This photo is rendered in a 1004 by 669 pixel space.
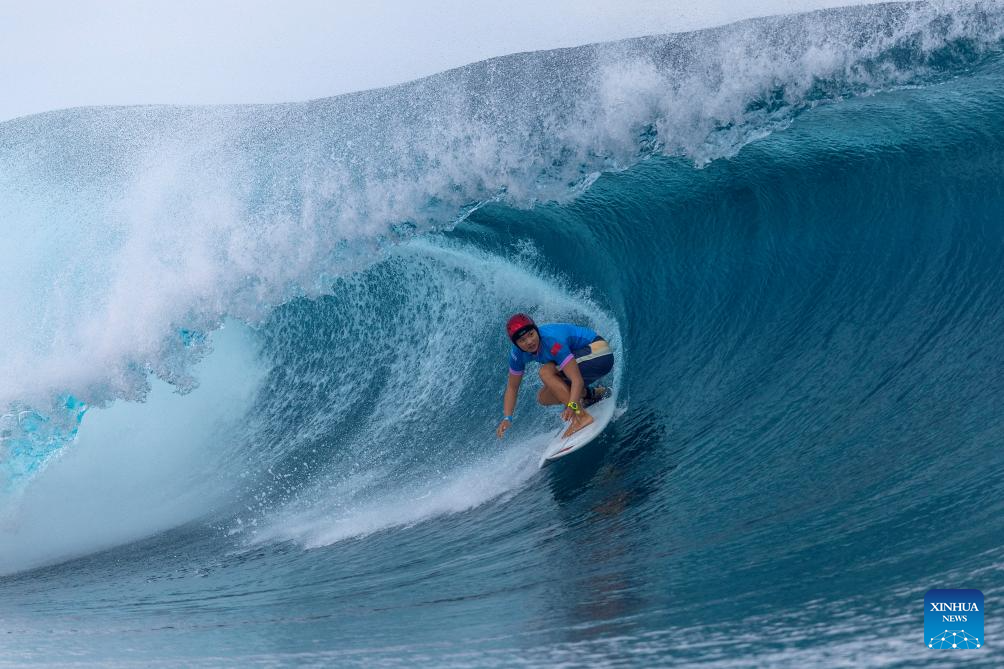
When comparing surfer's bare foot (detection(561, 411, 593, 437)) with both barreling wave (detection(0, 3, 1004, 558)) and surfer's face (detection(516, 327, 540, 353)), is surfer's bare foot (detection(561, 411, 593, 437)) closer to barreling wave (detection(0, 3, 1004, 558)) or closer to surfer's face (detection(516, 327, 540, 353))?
surfer's face (detection(516, 327, 540, 353))

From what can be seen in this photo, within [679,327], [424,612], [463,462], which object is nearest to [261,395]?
[463,462]

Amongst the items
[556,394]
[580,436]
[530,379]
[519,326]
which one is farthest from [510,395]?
[530,379]

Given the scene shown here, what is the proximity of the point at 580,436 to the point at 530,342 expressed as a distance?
2.84 feet

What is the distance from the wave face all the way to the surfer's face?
0.86 meters

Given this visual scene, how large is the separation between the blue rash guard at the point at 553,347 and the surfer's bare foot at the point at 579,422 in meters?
0.44

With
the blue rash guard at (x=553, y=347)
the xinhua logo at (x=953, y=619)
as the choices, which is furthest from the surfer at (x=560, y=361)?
the xinhua logo at (x=953, y=619)

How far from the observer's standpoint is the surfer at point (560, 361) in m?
5.30

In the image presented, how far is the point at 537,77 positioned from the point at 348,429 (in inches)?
171

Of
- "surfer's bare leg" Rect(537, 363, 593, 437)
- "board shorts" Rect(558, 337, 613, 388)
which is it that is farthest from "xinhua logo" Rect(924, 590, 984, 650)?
"board shorts" Rect(558, 337, 613, 388)

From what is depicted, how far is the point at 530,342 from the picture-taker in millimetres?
5293

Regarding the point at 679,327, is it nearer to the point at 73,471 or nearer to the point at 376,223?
the point at 376,223

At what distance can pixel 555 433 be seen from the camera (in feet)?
20.3

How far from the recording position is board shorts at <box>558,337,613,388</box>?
5.75 metres

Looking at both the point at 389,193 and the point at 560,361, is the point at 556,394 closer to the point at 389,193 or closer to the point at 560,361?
the point at 560,361
